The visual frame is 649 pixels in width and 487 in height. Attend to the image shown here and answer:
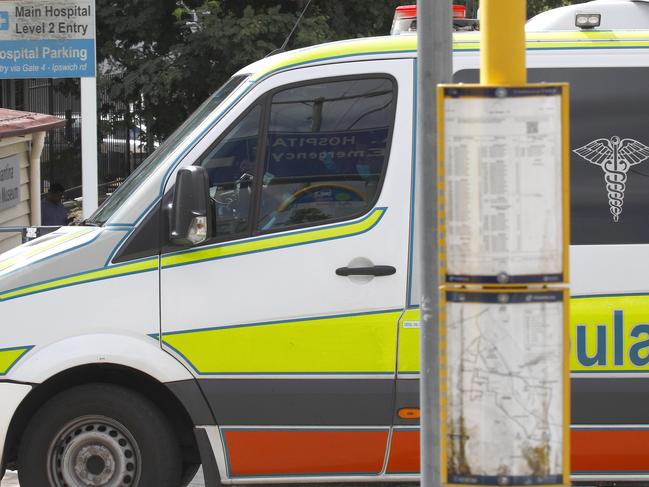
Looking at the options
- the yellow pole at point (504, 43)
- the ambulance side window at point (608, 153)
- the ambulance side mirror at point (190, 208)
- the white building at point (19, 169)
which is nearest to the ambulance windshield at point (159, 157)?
the ambulance side mirror at point (190, 208)

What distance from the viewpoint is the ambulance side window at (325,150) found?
5.25m

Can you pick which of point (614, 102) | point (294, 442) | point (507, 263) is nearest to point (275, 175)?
point (294, 442)

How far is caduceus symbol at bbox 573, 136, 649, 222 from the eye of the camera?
5.18 metres

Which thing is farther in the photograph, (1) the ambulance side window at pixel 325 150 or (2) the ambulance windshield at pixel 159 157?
(2) the ambulance windshield at pixel 159 157

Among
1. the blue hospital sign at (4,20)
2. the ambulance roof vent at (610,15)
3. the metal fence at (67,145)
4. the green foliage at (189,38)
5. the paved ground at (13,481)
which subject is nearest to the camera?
the ambulance roof vent at (610,15)

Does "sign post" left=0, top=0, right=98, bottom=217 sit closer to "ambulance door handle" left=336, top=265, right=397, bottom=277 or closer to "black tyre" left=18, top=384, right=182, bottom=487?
"black tyre" left=18, top=384, right=182, bottom=487

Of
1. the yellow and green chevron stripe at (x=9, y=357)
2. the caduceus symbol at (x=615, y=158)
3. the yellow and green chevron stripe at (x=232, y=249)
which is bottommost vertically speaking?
the yellow and green chevron stripe at (x=9, y=357)

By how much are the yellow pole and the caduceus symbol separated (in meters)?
2.17

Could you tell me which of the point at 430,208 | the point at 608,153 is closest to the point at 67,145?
the point at 608,153

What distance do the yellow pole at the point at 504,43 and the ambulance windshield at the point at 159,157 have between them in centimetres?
245

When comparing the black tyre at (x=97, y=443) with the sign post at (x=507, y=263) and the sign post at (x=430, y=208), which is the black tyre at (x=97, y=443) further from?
the sign post at (x=507, y=263)

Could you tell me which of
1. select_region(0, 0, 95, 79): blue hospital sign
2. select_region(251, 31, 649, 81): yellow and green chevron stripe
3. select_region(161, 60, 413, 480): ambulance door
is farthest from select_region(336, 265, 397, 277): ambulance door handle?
select_region(0, 0, 95, 79): blue hospital sign

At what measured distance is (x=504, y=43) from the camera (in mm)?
3104

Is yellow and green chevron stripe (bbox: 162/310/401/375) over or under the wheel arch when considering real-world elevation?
over
